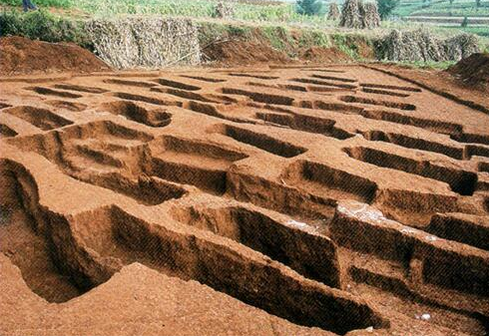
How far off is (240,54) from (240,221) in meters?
13.7

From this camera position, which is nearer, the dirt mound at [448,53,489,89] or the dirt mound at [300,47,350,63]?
the dirt mound at [448,53,489,89]

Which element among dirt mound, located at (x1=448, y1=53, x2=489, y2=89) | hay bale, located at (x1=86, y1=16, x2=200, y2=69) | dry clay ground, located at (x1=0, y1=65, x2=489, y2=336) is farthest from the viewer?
hay bale, located at (x1=86, y1=16, x2=200, y2=69)

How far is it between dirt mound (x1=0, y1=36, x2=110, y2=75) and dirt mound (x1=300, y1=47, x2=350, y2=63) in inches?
335

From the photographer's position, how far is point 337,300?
332 cm

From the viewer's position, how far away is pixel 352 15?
2425 cm

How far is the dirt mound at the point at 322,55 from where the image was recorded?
1886cm

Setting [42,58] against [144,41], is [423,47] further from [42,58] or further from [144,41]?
[42,58]

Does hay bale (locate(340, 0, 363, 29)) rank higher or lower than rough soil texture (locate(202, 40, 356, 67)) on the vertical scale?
higher

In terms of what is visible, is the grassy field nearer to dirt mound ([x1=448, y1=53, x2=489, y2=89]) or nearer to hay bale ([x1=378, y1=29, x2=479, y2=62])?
hay bale ([x1=378, y1=29, x2=479, y2=62])

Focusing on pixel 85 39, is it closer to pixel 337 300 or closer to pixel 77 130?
pixel 77 130

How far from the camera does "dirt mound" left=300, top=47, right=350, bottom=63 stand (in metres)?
18.9

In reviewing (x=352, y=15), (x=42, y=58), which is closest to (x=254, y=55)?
(x=42, y=58)

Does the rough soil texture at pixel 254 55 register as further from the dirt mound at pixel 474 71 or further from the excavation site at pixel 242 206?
the dirt mound at pixel 474 71

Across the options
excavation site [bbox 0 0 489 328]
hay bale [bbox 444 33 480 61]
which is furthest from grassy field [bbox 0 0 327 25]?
hay bale [bbox 444 33 480 61]
